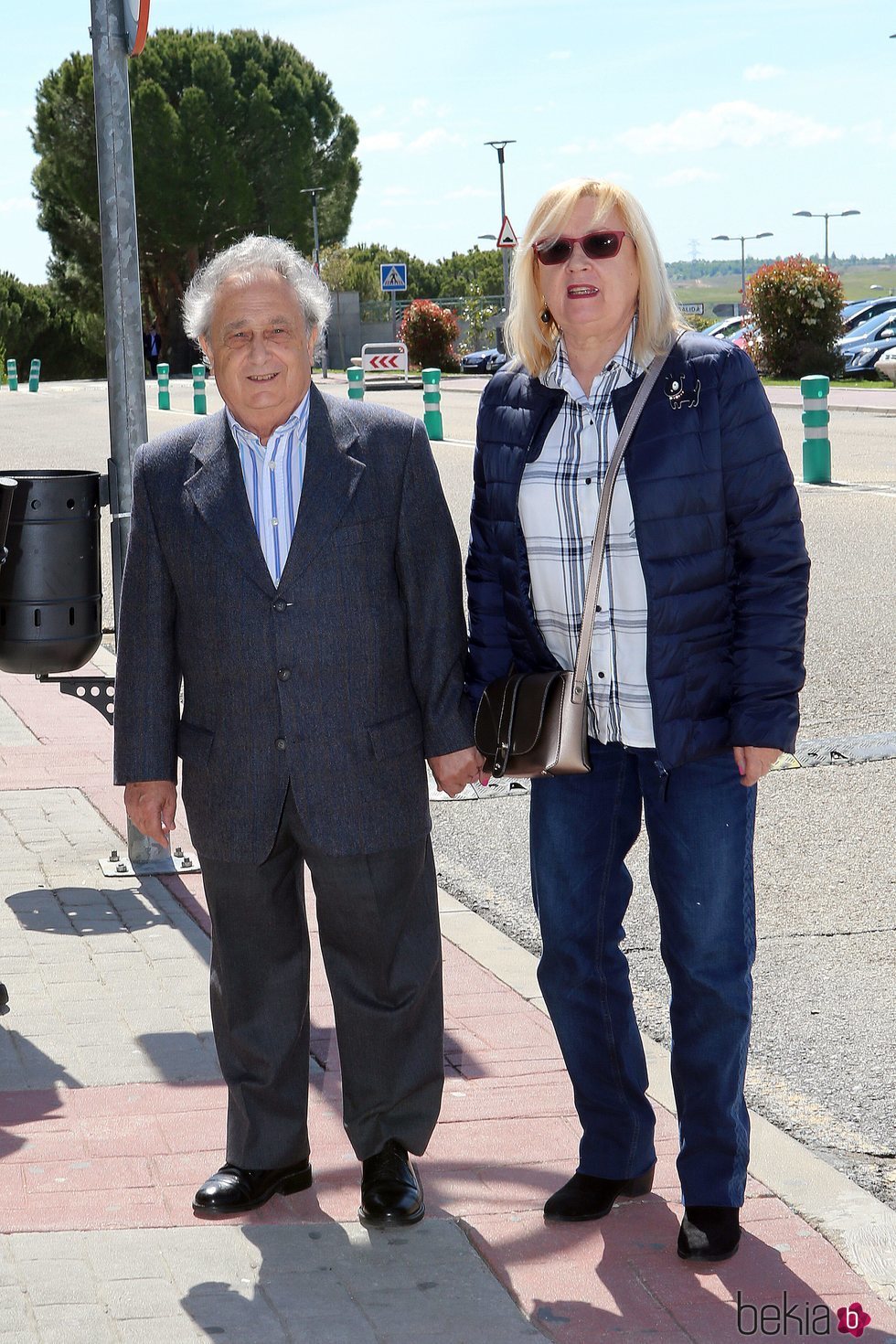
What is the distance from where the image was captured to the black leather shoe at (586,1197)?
3.19m

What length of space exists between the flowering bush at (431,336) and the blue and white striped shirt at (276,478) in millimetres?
42428

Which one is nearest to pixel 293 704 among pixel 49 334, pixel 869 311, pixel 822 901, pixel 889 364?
pixel 822 901

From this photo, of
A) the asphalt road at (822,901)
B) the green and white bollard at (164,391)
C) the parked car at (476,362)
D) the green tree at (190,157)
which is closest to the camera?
the asphalt road at (822,901)

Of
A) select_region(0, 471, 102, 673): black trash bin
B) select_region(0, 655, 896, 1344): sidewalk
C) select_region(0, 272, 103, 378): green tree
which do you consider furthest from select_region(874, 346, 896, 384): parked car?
select_region(0, 272, 103, 378): green tree

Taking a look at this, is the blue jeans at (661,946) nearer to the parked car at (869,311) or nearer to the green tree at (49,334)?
the parked car at (869,311)

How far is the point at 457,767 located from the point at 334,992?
50 cm

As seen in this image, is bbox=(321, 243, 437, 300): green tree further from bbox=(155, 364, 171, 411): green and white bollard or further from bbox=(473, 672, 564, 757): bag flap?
bbox=(473, 672, 564, 757): bag flap

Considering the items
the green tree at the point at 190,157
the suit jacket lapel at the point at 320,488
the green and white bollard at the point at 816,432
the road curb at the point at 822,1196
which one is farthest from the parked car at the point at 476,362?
the suit jacket lapel at the point at 320,488

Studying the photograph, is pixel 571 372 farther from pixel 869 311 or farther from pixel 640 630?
pixel 869 311

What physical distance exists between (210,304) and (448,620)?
2.37ft

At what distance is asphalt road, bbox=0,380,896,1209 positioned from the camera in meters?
3.85

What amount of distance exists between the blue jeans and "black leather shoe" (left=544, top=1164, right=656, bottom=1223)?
3 centimetres

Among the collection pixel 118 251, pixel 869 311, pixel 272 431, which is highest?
pixel 869 311

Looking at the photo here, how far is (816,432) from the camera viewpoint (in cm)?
1526
